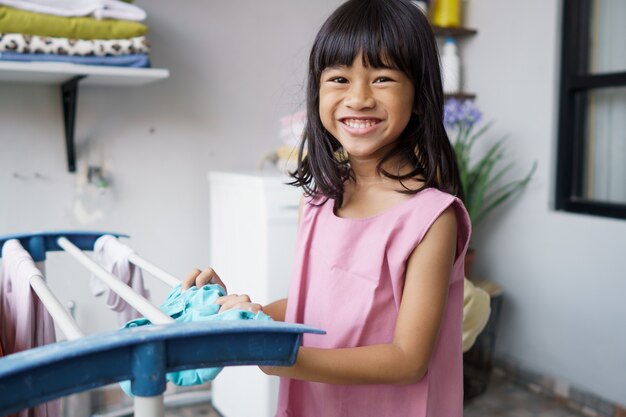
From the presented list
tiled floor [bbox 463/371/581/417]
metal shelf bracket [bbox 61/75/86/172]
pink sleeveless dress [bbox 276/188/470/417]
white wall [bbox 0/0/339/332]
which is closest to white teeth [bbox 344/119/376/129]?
pink sleeveless dress [bbox 276/188/470/417]

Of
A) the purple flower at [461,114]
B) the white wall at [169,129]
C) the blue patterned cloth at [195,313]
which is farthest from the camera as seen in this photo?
the purple flower at [461,114]

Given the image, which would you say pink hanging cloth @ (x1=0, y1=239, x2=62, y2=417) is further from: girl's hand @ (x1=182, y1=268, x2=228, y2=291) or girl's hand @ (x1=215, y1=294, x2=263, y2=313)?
girl's hand @ (x1=215, y1=294, x2=263, y2=313)

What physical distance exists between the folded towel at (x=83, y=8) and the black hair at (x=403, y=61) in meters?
0.98

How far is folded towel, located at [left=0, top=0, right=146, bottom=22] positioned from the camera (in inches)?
63.7

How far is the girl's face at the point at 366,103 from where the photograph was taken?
0.86 metres

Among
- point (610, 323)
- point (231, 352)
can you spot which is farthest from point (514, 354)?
point (231, 352)

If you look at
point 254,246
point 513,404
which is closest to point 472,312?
point 513,404

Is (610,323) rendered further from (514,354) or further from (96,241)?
(96,241)

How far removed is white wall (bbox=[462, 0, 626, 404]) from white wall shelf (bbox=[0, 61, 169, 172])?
1313 millimetres

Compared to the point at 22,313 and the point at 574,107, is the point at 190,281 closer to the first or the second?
the point at 22,313

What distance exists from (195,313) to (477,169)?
175cm

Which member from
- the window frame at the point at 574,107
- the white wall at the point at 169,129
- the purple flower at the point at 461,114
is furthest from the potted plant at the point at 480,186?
the white wall at the point at 169,129

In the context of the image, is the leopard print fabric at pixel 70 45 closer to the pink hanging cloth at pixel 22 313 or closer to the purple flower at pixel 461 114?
the pink hanging cloth at pixel 22 313

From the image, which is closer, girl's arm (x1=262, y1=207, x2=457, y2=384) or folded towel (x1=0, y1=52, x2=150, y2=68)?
girl's arm (x1=262, y1=207, x2=457, y2=384)
